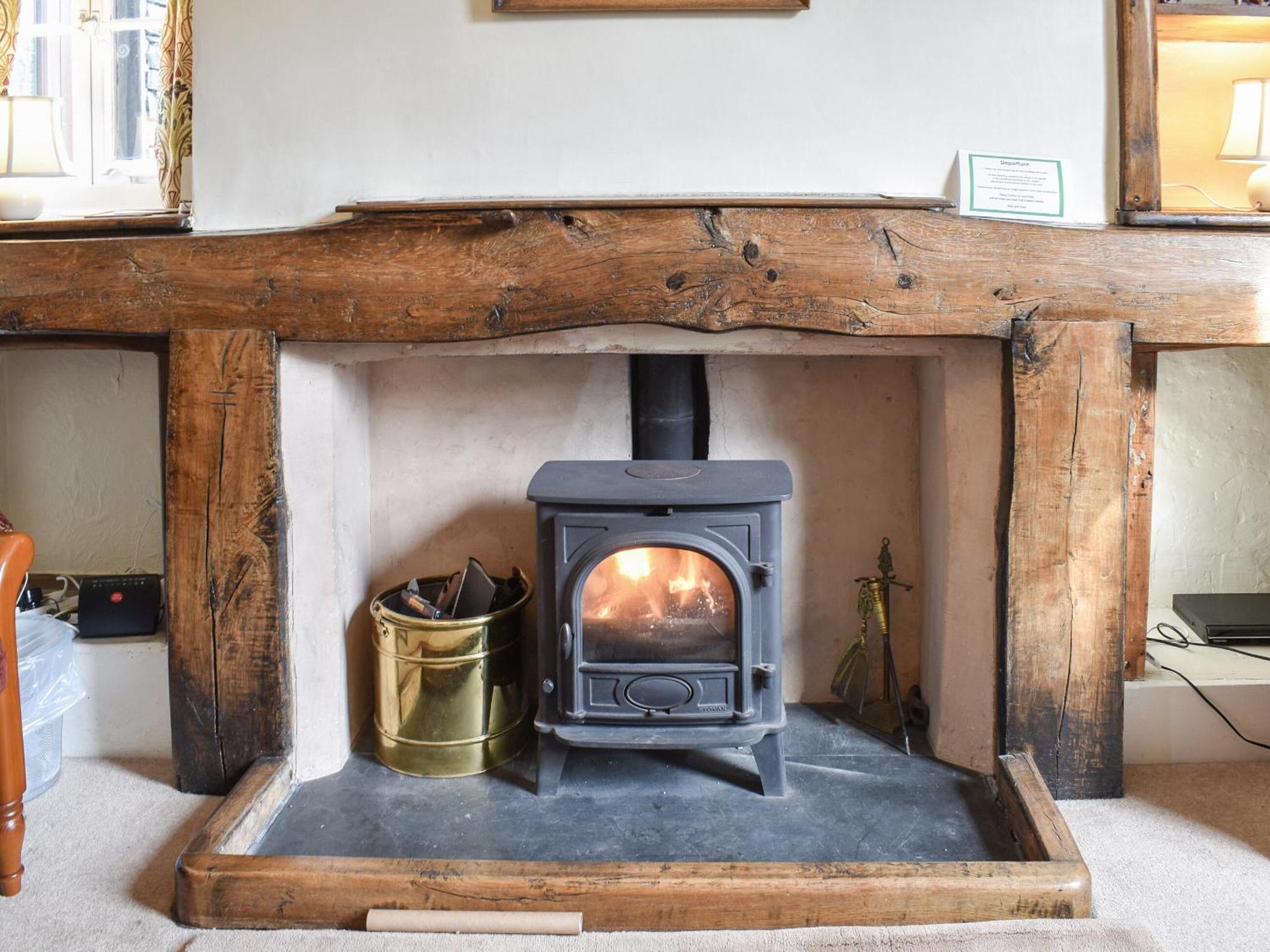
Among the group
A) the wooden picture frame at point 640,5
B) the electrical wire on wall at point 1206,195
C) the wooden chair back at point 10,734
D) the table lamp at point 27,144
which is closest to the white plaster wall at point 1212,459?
the electrical wire on wall at point 1206,195

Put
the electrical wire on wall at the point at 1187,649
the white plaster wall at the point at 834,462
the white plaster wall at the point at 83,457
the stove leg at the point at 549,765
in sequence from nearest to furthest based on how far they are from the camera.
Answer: the stove leg at the point at 549,765
the electrical wire on wall at the point at 1187,649
the white plaster wall at the point at 834,462
the white plaster wall at the point at 83,457

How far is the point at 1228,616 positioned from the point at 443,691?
1898 mm

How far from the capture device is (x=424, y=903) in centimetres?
170

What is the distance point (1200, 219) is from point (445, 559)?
71.4 inches

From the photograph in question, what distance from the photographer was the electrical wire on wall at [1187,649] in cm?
223

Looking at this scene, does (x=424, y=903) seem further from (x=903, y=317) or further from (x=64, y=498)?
(x=64, y=498)

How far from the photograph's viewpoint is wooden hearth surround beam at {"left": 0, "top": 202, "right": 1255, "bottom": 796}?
6.37ft

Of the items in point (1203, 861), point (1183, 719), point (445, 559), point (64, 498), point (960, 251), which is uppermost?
point (960, 251)

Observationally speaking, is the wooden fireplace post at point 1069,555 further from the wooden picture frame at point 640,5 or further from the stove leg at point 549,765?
the stove leg at point 549,765

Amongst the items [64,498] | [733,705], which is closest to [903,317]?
[733,705]

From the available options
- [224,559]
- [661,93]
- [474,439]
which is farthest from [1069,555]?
[224,559]

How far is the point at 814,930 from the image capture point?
5.46 feet

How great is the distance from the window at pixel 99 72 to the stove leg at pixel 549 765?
5.67 ft

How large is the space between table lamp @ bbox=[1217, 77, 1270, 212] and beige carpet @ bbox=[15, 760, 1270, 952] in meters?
1.25
